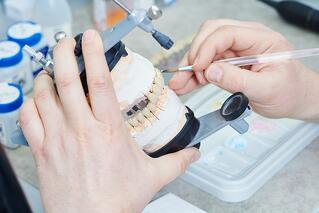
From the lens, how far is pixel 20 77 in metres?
0.98

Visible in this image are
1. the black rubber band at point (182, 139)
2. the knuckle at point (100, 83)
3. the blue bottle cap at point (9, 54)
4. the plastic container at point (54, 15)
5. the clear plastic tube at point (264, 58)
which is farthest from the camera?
the plastic container at point (54, 15)

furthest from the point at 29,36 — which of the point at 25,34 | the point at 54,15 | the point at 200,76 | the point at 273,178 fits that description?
the point at 273,178

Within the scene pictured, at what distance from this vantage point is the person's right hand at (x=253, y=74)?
2.48ft

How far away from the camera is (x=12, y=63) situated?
0.94m

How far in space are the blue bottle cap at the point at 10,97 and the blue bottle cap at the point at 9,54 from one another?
5cm

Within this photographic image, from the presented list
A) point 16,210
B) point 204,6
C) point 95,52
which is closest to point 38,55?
point 95,52

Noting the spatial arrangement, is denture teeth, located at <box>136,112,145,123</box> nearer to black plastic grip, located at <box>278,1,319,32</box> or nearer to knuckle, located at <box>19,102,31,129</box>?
knuckle, located at <box>19,102,31,129</box>

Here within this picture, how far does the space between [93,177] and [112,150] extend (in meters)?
0.04

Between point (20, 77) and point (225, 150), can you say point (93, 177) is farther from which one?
point (20, 77)

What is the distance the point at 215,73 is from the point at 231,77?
0.9 inches

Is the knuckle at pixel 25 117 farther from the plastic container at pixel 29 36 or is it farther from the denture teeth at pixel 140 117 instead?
the plastic container at pixel 29 36

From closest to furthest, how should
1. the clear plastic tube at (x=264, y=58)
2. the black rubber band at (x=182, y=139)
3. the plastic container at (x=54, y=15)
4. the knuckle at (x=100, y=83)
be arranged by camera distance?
the knuckle at (x=100, y=83) < the black rubber band at (x=182, y=139) < the clear plastic tube at (x=264, y=58) < the plastic container at (x=54, y=15)

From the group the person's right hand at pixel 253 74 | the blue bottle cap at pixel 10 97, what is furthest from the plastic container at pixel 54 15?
the person's right hand at pixel 253 74

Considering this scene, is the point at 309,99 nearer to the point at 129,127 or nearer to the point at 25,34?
the point at 129,127
